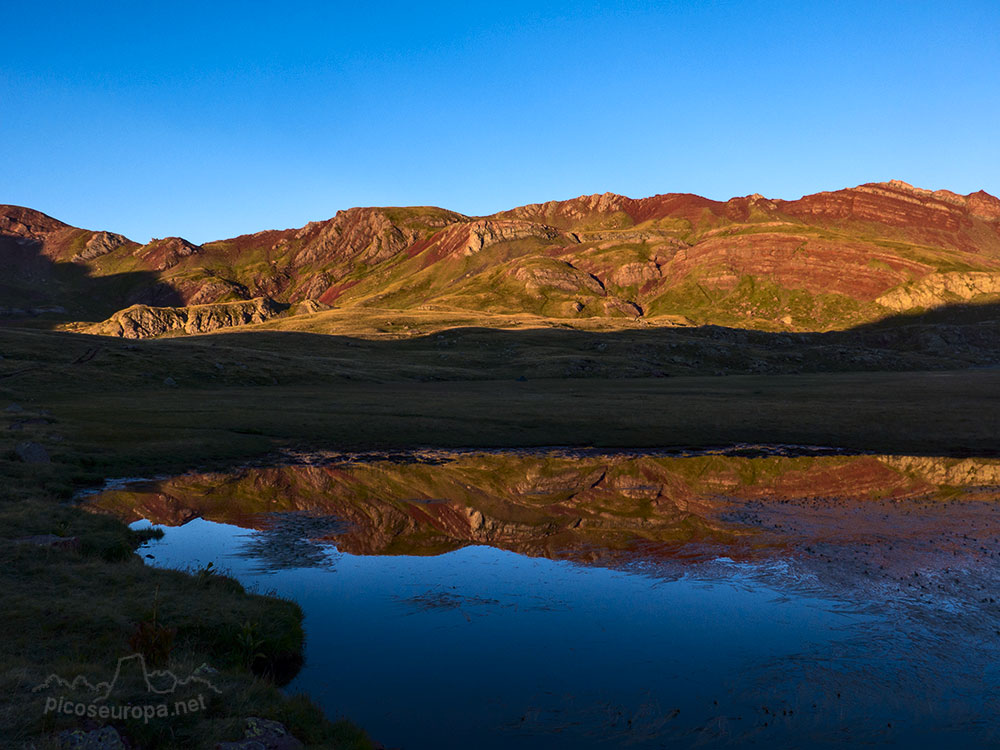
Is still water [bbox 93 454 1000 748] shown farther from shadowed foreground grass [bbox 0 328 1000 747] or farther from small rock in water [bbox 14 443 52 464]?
small rock in water [bbox 14 443 52 464]

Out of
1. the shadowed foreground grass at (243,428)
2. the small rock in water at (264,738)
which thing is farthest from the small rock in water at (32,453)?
the small rock in water at (264,738)

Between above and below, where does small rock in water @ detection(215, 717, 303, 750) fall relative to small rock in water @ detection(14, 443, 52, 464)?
above

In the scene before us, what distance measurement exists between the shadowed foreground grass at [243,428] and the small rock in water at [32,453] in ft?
1.83

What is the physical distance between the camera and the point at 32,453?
116 feet

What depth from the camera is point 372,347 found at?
151500mm

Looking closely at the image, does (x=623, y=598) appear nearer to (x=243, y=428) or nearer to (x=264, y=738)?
(x=264, y=738)

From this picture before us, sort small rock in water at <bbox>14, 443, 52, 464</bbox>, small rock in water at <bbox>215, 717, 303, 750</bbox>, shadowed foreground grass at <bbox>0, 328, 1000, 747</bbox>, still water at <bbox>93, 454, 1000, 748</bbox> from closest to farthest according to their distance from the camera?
small rock in water at <bbox>215, 717, 303, 750</bbox> < still water at <bbox>93, 454, 1000, 748</bbox> < shadowed foreground grass at <bbox>0, 328, 1000, 747</bbox> < small rock in water at <bbox>14, 443, 52, 464</bbox>

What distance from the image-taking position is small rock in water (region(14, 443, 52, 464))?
3494cm

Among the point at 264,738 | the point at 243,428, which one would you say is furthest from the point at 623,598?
the point at 243,428

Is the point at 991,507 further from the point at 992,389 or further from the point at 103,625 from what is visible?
the point at 992,389

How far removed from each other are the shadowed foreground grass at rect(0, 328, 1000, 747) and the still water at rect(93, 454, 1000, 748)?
2423 mm

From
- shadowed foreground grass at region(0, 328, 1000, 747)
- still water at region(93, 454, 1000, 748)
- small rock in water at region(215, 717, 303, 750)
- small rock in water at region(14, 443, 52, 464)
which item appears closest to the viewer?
small rock in water at region(215, 717, 303, 750)

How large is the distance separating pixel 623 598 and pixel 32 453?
33830 mm

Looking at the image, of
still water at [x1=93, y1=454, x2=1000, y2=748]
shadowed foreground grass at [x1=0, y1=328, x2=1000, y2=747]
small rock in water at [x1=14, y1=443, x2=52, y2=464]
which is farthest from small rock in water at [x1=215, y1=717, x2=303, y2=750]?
small rock in water at [x1=14, y1=443, x2=52, y2=464]
